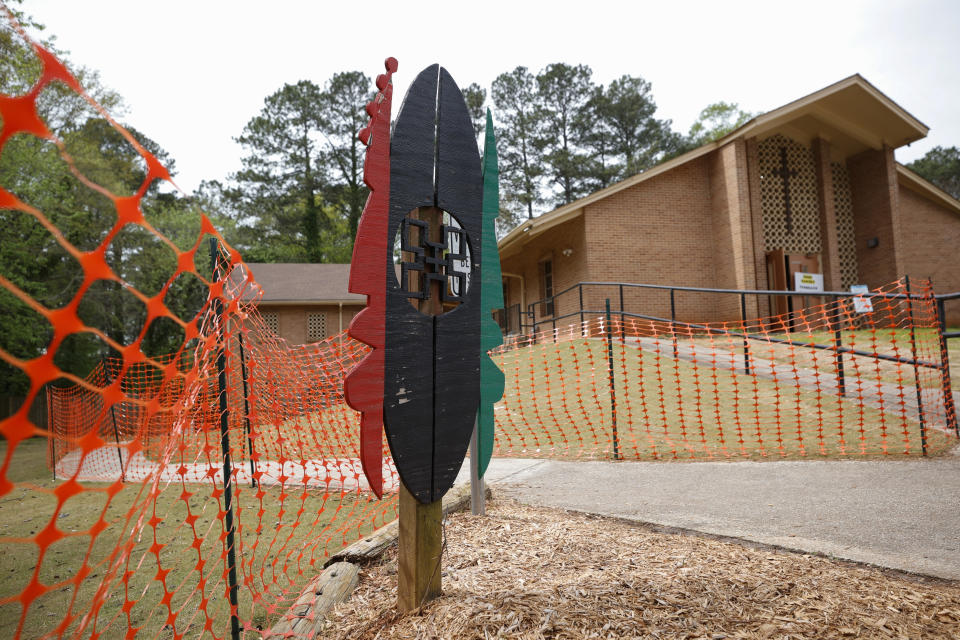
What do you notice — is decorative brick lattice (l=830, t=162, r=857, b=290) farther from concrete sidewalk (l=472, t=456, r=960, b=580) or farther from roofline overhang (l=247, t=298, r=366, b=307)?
roofline overhang (l=247, t=298, r=366, b=307)

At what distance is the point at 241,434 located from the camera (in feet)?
23.6

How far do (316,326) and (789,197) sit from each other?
63.7 feet

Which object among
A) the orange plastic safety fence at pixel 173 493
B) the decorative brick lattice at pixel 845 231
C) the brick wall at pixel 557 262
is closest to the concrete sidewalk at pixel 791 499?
the orange plastic safety fence at pixel 173 493

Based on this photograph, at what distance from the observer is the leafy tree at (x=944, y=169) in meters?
45.7

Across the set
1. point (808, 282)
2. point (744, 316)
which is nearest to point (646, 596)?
point (744, 316)

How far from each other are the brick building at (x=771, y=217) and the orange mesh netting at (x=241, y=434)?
11.5 ft

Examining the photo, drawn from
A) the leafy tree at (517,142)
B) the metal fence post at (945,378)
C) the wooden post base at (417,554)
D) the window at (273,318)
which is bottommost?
the wooden post base at (417,554)

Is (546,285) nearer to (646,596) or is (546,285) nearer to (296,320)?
(296,320)

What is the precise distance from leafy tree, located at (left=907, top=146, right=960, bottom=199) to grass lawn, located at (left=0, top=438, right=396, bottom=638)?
57487 millimetres

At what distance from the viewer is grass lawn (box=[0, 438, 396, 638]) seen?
2.75m

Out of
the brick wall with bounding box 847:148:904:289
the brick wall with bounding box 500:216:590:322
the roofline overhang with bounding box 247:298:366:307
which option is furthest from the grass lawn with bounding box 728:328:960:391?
the roofline overhang with bounding box 247:298:366:307

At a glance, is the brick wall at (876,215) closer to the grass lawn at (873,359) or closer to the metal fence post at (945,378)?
the grass lawn at (873,359)

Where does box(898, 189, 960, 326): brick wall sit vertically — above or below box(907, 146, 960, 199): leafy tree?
below

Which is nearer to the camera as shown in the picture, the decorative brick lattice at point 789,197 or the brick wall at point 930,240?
the decorative brick lattice at point 789,197
